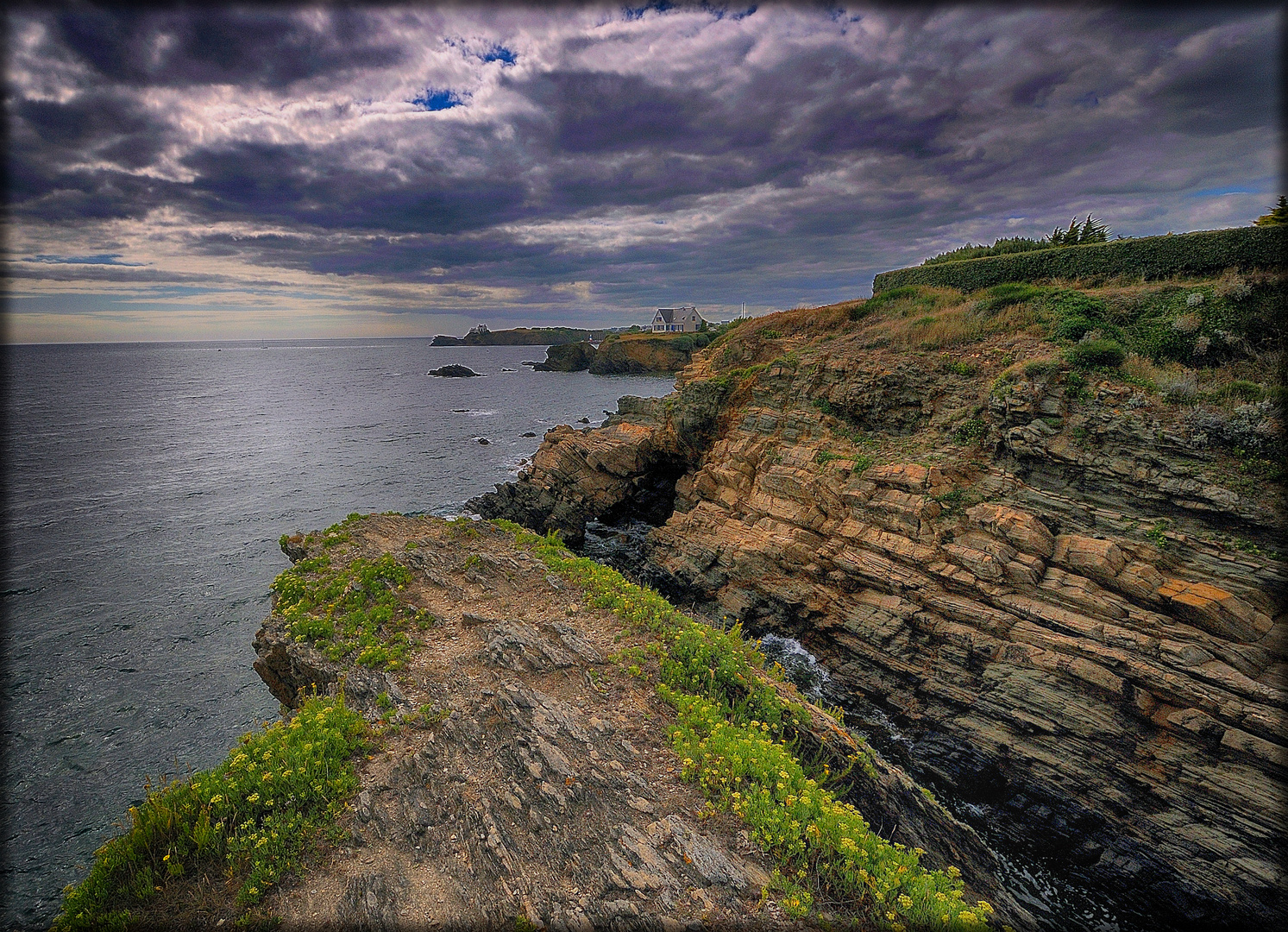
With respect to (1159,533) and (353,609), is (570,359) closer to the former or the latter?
(353,609)

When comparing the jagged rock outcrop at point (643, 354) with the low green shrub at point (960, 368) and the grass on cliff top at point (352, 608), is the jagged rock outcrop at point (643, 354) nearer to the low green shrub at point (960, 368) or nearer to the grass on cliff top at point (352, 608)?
the low green shrub at point (960, 368)

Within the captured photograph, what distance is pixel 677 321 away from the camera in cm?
11338

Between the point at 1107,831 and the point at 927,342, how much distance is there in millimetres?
16634

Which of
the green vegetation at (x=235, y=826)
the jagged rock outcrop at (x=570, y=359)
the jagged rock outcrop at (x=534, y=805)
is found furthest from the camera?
the jagged rock outcrop at (x=570, y=359)

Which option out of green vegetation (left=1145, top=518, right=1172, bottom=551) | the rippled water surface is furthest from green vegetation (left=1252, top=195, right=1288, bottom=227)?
the rippled water surface

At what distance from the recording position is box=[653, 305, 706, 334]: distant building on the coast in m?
111

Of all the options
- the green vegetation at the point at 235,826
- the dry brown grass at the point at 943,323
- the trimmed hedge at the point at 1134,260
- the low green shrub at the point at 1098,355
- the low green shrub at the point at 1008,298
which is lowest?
the green vegetation at the point at 235,826

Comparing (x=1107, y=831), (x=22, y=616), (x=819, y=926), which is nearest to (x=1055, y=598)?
(x=1107, y=831)

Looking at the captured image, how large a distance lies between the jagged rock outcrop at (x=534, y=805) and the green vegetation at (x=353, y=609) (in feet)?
1.13

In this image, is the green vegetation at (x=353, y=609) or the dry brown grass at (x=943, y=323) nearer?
the green vegetation at (x=353, y=609)

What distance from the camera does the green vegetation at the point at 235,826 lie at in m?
5.56

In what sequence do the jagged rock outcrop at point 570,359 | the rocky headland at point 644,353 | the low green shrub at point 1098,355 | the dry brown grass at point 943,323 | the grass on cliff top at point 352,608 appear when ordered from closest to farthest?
the grass on cliff top at point 352,608 < the low green shrub at point 1098,355 < the dry brown grass at point 943,323 < the rocky headland at point 644,353 < the jagged rock outcrop at point 570,359

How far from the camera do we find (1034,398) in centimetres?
1577

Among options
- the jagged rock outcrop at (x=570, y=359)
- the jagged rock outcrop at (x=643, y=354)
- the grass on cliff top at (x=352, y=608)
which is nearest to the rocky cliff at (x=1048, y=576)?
the grass on cliff top at (x=352, y=608)
